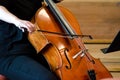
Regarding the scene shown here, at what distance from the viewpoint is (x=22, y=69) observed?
4.01ft

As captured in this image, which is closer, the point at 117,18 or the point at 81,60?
the point at 81,60

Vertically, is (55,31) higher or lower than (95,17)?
higher

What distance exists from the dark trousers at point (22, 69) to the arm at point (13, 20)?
6.3 inches

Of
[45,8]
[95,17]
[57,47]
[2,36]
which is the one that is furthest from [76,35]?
[95,17]

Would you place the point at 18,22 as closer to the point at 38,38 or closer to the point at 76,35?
the point at 38,38

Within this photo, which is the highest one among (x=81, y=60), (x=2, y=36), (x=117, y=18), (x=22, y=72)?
(x=2, y=36)

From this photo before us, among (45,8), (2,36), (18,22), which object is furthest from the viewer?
(45,8)

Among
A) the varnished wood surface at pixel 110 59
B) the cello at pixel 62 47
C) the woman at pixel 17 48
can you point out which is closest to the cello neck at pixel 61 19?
the cello at pixel 62 47

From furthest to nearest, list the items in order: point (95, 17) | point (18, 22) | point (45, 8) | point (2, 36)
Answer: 1. point (95, 17)
2. point (45, 8)
3. point (2, 36)
4. point (18, 22)

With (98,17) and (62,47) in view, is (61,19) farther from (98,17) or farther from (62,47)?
(98,17)

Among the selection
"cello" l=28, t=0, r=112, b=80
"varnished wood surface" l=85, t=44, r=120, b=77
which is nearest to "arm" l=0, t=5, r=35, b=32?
"cello" l=28, t=0, r=112, b=80

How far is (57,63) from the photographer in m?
1.27

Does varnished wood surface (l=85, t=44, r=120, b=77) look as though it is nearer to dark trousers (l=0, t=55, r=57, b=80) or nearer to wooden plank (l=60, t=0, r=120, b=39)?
wooden plank (l=60, t=0, r=120, b=39)

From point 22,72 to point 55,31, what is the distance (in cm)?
29
